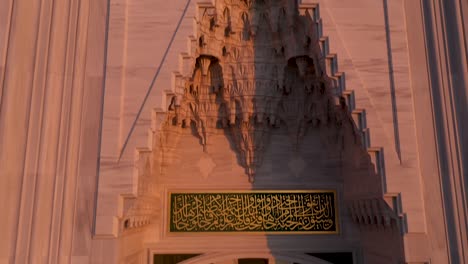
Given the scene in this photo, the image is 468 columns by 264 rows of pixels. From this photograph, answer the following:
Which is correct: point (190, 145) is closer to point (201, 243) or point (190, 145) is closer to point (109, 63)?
point (201, 243)

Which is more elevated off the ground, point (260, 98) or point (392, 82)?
point (260, 98)

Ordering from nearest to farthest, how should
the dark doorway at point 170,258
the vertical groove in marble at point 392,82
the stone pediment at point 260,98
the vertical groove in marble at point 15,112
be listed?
1. the vertical groove in marble at point 15,112
2. the vertical groove in marble at point 392,82
3. the stone pediment at point 260,98
4. the dark doorway at point 170,258

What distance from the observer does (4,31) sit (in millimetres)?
2418

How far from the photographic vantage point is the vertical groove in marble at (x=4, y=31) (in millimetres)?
2369

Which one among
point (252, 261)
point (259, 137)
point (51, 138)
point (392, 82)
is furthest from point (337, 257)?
point (51, 138)

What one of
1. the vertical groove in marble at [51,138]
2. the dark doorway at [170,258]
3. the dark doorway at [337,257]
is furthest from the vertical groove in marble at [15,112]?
the dark doorway at [337,257]

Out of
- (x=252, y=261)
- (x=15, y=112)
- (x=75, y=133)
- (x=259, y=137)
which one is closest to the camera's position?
(x=15, y=112)

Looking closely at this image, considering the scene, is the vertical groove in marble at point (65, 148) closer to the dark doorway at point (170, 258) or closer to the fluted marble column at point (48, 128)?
the fluted marble column at point (48, 128)

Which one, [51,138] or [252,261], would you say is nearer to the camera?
[51,138]

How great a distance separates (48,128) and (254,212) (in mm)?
2095

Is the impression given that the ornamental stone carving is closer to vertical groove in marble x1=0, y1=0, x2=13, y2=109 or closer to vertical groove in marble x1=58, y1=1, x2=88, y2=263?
vertical groove in marble x1=58, y1=1, x2=88, y2=263

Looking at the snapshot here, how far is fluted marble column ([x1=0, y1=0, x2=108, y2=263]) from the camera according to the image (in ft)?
7.45

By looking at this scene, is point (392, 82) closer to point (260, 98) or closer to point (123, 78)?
point (260, 98)

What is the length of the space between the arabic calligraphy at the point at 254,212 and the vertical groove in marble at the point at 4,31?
6.31 feet
